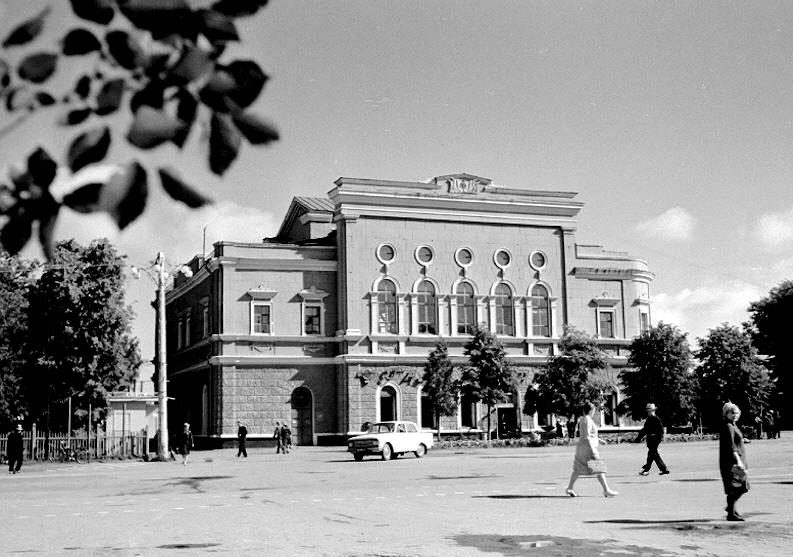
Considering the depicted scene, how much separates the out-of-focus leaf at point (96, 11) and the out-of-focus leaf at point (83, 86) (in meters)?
0.13

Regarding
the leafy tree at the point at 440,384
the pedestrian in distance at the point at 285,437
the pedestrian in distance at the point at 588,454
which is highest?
the leafy tree at the point at 440,384

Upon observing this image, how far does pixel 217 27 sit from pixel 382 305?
5155 cm

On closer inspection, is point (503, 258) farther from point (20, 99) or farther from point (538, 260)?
point (20, 99)

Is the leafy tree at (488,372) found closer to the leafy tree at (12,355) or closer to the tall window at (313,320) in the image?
the tall window at (313,320)

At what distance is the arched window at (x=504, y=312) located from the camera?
55844 mm

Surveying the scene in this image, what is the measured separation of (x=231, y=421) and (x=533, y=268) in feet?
63.0

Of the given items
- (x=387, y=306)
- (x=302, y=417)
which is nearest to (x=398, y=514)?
(x=302, y=417)

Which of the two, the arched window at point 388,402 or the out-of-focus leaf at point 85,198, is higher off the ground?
the out-of-focus leaf at point 85,198

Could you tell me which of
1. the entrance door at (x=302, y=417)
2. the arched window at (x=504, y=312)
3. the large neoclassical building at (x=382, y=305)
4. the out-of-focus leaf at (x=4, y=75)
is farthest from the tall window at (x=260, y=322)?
the out-of-focus leaf at (x=4, y=75)

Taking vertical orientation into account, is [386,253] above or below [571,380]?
above

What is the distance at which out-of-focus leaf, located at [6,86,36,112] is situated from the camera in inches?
92.5

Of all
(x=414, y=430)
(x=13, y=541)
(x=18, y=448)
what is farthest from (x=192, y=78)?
(x=414, y=430)

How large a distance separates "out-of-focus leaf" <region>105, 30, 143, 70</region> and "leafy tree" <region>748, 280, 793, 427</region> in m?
76.3

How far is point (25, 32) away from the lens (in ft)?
7.50
